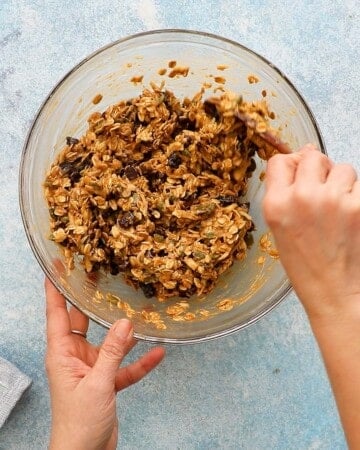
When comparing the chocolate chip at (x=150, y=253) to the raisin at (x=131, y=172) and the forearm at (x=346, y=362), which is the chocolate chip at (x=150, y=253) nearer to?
the raisin at (x=131, y=172)

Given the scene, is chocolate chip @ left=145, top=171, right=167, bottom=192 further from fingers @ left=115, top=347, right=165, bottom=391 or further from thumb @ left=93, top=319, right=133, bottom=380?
fingers @ left=115, top=347, right=165, bottom=391

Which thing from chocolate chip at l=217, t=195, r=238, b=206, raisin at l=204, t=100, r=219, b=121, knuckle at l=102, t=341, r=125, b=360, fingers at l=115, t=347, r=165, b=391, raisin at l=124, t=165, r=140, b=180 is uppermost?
raisin at l=204, t=100, r=219, b=121

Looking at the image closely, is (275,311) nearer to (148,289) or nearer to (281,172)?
(148,289)

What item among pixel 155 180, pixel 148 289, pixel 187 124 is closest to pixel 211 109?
pixel 187 124

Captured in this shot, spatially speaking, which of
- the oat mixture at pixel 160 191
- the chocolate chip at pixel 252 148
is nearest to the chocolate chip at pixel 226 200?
the oat mixture at pixel 160 191

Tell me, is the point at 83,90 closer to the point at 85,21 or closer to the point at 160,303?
the point at 85,21

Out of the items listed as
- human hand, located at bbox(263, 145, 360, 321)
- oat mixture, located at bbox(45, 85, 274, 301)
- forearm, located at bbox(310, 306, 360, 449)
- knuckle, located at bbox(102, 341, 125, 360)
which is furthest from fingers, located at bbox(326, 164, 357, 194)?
knuckle, located at bbox(102, 341, 125, 360)
